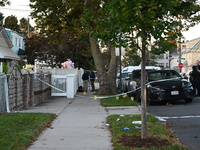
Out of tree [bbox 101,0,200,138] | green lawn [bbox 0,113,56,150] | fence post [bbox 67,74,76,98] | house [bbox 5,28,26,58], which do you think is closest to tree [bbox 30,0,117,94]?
fence post [bbox 67,74,76,98]

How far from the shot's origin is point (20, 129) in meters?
7.65

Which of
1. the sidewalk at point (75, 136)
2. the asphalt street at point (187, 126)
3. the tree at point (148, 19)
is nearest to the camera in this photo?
the tree at point (148, 19)

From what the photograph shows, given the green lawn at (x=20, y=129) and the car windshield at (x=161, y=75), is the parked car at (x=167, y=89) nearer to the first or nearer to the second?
the car windshield at (x=161, y=75)

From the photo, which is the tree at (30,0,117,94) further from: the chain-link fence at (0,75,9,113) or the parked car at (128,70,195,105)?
the chain-link fence at (0,75,9,113)

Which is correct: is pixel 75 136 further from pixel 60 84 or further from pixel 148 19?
pixel 60 84

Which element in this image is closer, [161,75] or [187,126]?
[187,126]

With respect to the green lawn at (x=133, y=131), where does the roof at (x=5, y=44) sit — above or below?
above

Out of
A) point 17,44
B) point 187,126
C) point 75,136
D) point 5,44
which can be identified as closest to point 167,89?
point 187,126

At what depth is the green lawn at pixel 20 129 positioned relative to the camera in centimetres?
610

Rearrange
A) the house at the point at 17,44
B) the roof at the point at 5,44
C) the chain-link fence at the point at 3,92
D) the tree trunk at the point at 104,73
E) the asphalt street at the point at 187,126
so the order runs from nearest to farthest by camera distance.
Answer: the asphalt street at the point at 187,126 < the chain-link fence at the point at 3,92 < the tree trunk at the point at 104,73 < the roof at the point at 5,44 < the house at the point at 17,44

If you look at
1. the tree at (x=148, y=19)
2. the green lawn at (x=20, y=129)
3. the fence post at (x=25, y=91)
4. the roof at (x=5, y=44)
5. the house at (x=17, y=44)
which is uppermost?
the house at (x=17, y=44)

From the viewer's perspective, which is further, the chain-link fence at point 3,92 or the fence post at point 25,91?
the fence post at point 25,91

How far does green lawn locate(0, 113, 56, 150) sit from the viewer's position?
6.10 meters

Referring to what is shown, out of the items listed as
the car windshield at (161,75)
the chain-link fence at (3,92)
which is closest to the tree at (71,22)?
the car windshield at (161,75)
